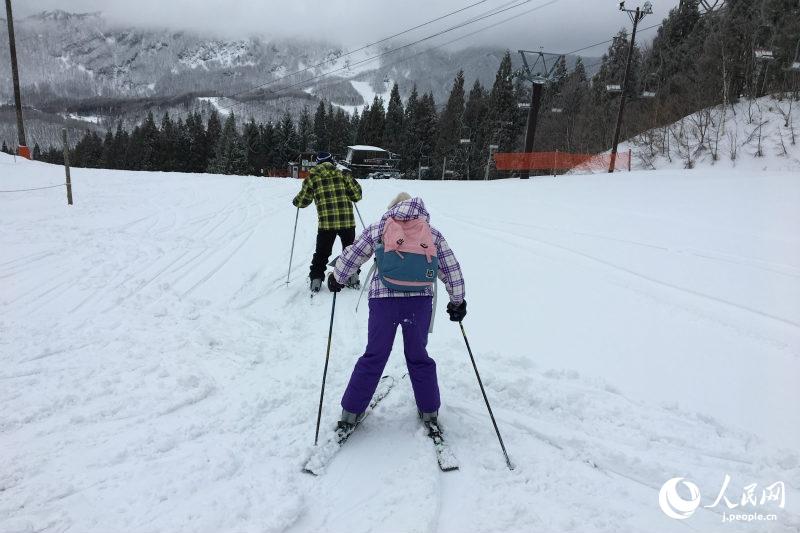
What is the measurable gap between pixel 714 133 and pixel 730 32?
37.7 feet

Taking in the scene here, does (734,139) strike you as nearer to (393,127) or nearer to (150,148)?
(393,127)

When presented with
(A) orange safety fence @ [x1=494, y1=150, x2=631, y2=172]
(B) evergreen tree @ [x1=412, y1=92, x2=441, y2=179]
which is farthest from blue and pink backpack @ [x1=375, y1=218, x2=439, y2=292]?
(B) evergreen tree @ [x1=412, y1=92, x2=441, y2=179]

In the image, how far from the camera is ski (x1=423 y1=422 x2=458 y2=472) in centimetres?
325

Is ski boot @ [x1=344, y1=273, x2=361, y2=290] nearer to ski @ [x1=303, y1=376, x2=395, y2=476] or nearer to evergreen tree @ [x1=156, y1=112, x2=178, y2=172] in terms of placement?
ski @ [x1=303, y1=376, x2=395, y2=476]

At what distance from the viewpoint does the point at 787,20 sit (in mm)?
27609

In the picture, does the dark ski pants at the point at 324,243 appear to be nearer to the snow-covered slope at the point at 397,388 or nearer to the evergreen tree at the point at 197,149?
the snow-covered slope at the point at 397,388

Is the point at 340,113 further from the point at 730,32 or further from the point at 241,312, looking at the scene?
the point at 241,312

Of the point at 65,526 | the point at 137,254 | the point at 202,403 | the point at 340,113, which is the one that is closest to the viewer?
the point at 65,526

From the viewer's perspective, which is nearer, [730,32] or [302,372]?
[302,372]

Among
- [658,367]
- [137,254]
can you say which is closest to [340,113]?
[137,254]

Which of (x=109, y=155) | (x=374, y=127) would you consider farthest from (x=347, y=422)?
(x=109, y=155)

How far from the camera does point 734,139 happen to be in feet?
78.5

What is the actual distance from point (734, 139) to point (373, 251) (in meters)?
28.2

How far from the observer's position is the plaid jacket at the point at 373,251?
11.1 ft
